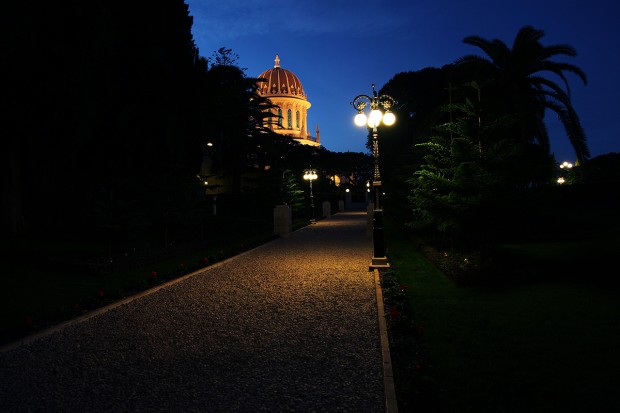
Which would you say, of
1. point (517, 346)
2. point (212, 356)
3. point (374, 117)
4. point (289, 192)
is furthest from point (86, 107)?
point (289, 192)

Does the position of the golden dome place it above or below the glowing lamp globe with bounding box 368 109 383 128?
above

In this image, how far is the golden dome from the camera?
12100 cm

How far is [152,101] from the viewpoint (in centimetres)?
2144

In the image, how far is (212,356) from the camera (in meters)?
5.90

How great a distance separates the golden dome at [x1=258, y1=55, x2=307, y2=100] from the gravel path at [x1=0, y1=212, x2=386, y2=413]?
4480 inches

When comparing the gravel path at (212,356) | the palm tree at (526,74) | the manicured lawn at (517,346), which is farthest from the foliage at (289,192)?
the manicured lawn at (517,346)

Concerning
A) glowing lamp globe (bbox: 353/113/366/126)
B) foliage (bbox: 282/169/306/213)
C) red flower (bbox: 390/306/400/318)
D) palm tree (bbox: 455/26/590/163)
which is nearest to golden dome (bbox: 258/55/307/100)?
foliage (bbox: 282/169/306/213)

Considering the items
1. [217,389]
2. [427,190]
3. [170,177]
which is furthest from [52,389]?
[170,177]

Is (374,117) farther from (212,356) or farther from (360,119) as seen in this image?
(212,356)

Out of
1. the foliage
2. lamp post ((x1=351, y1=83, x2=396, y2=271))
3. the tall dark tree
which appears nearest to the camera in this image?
lamp post ((x1=351, y1=83, x2=396, y2=271))

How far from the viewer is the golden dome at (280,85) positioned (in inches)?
4764

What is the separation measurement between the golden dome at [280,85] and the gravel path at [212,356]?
113783mm

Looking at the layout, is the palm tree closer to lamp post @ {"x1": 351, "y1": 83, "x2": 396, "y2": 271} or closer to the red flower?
lamp post @ {"x1": 351, "y1": 83, "x2": 396, "y2": 271}

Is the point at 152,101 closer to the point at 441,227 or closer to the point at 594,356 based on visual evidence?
the point at 441,227
